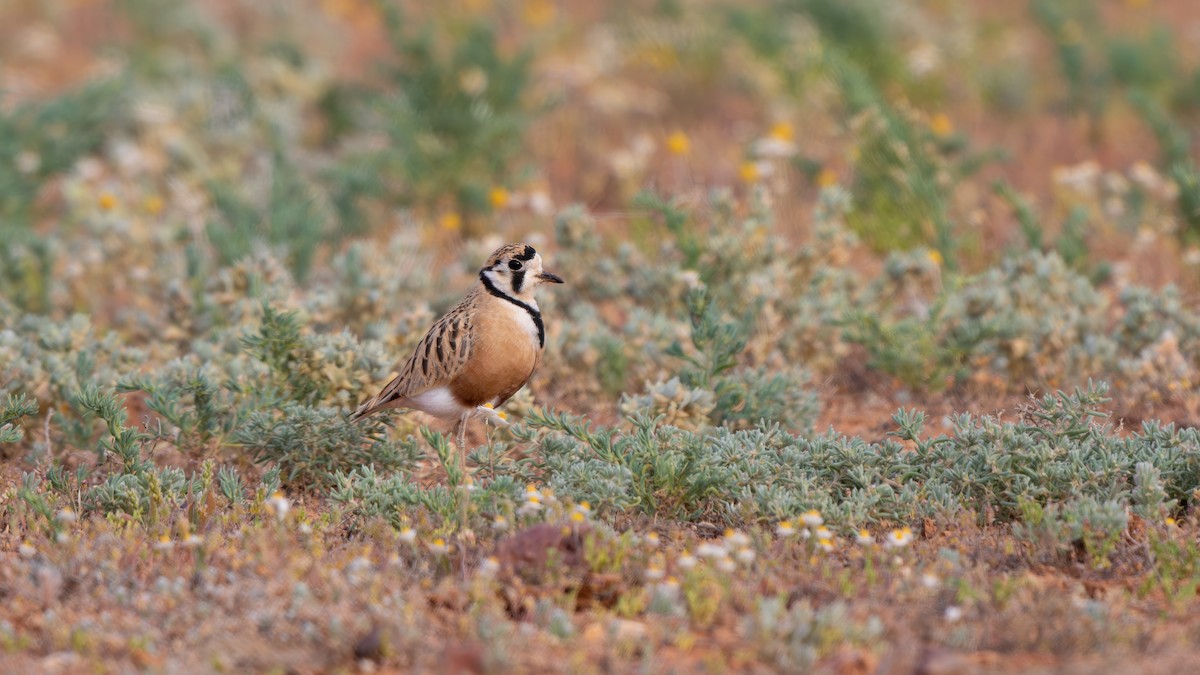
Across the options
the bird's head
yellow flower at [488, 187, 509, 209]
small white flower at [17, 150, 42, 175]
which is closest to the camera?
the bird's head

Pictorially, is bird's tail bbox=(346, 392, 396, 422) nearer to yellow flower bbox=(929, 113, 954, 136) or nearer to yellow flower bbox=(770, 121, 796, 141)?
yellow flower bbox=(770, 121, 796, 141)

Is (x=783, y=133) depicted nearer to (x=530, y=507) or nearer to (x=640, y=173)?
(x=640, y=173)

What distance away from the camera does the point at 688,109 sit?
11438mm

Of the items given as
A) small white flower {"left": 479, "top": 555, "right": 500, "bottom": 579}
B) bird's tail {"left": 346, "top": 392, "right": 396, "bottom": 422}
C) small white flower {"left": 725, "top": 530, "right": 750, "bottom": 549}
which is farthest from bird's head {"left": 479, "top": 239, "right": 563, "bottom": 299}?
small white flower {"left": 479, "top": 555, "right": 500, "bottom": 579}

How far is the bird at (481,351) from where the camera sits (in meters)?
5.50

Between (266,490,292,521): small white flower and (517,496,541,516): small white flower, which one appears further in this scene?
(517,496,541,516): small white flower

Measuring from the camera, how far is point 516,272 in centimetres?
573

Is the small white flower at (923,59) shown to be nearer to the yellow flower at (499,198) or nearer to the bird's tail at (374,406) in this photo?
the yellow flower at (499,198)

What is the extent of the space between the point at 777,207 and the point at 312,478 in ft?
13.9

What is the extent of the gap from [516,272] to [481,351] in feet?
1.37

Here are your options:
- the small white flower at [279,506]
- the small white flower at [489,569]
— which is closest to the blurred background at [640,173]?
the small white flower at [279,506]

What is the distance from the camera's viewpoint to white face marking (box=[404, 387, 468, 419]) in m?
5.62

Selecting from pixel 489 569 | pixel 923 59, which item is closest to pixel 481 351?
pixel 489 569

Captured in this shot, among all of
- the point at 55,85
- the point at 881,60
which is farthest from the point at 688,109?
the point at 55,85
